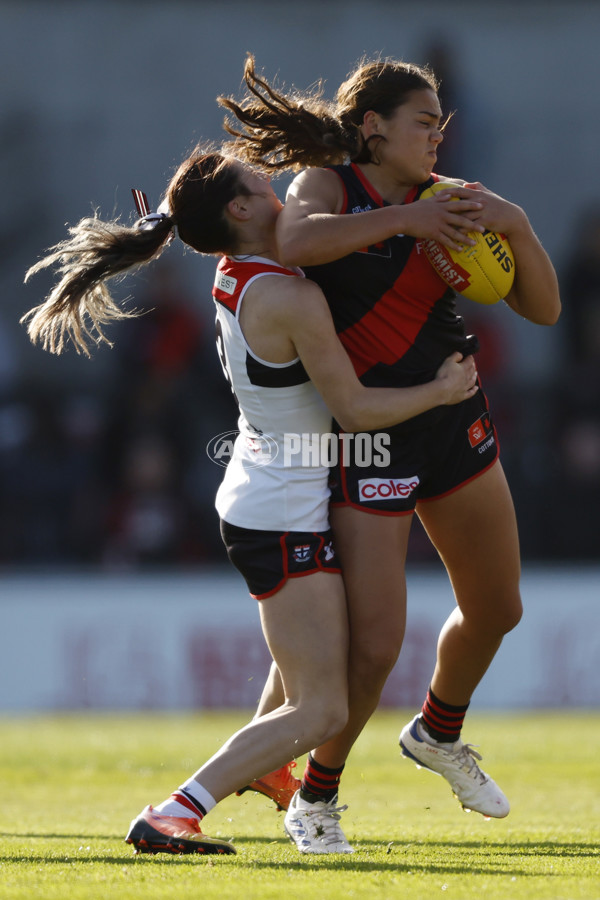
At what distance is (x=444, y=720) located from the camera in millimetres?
4742

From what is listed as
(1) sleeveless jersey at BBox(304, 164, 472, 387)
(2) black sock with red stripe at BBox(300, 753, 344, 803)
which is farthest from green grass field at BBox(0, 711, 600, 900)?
(1) sleeveless jersey at BBox(304, 164, 472, 387)

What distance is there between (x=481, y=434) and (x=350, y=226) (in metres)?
0.91

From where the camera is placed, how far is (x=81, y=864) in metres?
3.79

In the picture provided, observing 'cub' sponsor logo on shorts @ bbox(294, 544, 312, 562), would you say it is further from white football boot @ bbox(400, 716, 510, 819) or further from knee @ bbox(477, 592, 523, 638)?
white football boot @ bbox(400, 716, 510, 819)

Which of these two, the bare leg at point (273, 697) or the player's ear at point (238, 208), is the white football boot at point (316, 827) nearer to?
the bare leg at point (273, 697)

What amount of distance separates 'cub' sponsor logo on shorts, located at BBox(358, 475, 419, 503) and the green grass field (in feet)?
3.56

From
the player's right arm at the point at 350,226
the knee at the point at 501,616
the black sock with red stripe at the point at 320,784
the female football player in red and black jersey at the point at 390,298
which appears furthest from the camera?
the knee at the point at 501,616

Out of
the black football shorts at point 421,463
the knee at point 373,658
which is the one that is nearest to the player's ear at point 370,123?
the black football shorts at point 421,463

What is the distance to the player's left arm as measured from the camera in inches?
159

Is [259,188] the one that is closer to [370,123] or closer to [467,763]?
[370,123]

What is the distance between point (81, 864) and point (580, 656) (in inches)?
272

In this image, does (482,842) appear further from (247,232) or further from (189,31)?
(189,31)

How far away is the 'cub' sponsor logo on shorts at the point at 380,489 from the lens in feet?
13.5

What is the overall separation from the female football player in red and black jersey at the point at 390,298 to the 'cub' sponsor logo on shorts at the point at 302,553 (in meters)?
0.17
